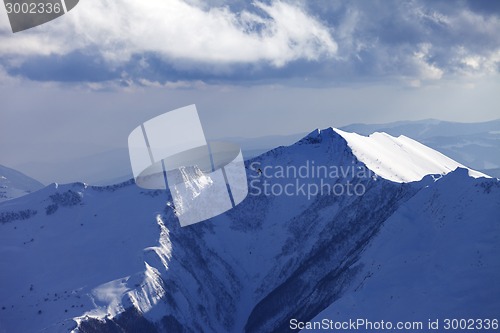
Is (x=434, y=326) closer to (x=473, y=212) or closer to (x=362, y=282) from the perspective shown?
(x=362, y=282)

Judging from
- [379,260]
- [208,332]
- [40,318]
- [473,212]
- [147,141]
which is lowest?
[208,332]

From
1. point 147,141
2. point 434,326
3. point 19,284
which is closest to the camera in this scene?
point 147,141

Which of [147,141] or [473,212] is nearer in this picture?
[147,141]

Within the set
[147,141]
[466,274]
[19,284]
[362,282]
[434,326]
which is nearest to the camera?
[147,141]

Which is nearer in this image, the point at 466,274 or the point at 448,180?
the point at 466,274

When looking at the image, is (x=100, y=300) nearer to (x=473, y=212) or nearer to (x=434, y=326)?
(x=434, y=326)

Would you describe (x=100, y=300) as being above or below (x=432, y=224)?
below

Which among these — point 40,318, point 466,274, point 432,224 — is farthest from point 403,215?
point 40,318

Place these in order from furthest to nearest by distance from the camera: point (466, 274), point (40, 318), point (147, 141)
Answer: point (40, 318) < point (466, 274) < point (147, 141)

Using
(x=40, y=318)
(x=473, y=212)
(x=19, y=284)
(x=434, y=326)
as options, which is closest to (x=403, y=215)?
(x=473, y=212)
